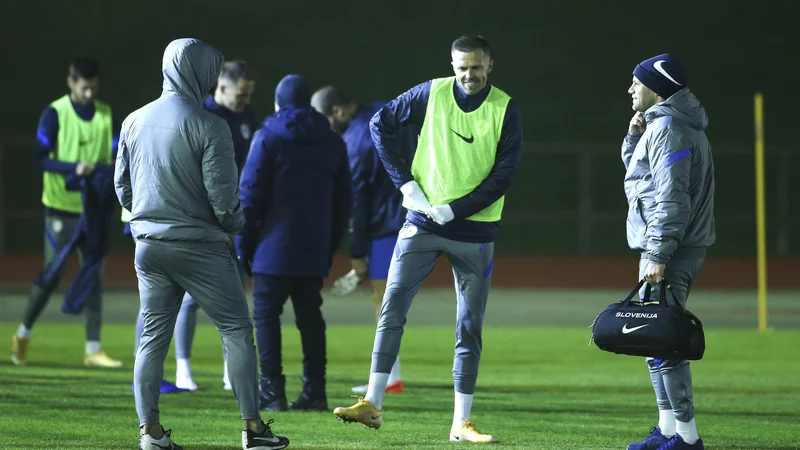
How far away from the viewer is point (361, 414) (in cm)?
659

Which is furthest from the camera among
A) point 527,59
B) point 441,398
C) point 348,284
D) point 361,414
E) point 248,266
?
point 527,59

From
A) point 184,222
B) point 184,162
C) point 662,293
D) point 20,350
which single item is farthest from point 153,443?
point 20,350

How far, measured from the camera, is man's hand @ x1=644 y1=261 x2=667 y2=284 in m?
6.18

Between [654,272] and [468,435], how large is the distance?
4.43 feet

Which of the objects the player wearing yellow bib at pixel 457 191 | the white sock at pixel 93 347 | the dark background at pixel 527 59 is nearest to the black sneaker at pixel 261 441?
the player wearing yellow bib at pixel 457 191

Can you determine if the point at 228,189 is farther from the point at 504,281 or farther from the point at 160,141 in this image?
the point at 504,281

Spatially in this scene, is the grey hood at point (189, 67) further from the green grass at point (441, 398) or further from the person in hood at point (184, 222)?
the green grass at point (441, 398)

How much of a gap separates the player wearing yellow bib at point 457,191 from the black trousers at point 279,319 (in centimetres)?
138

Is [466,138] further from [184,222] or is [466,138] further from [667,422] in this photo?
[667,422]

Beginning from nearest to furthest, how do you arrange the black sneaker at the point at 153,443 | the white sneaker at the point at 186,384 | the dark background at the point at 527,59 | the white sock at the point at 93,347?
the black sneaker at the point at 153,443 → the white sneaker at the point at 186,384 → the white sock at the point at 93,347 → the dark background at the point at 527,59

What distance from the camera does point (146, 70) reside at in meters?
27.9

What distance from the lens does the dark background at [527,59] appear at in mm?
→ 27328

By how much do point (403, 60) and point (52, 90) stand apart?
727cm

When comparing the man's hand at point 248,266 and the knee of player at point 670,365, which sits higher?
the man's hand at point 248,266
